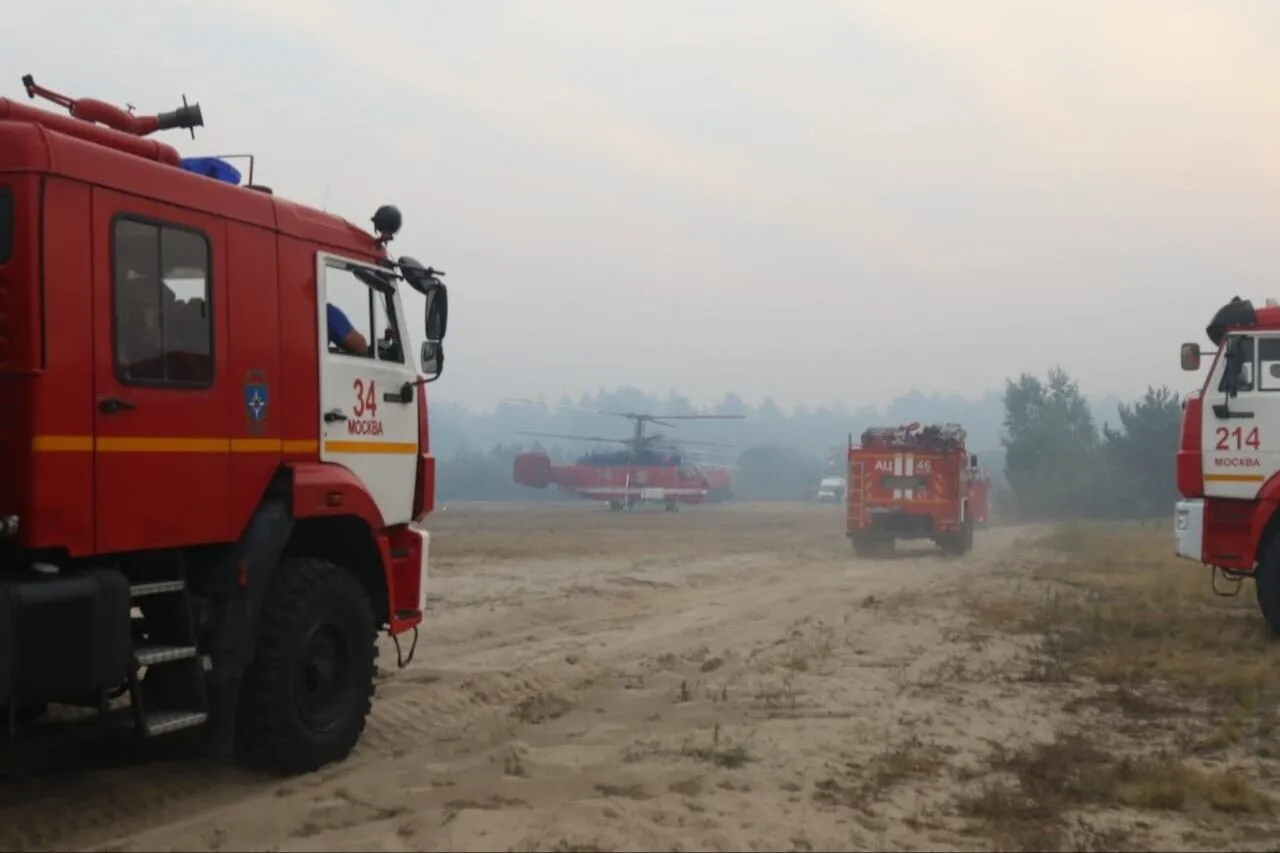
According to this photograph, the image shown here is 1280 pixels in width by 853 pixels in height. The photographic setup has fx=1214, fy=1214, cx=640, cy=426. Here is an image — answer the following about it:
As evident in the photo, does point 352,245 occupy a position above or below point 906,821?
above

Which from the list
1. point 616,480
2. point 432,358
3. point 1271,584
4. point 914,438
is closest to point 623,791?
point 432,358

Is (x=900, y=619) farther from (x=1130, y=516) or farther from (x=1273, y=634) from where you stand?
(x=1130, y=516)

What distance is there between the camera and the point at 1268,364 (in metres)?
11.5

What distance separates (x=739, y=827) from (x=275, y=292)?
142 inches

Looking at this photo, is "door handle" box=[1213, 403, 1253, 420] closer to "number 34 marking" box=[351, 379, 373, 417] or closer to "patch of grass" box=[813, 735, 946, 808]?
"patch of grass" box=[813, 735, 946, 808]

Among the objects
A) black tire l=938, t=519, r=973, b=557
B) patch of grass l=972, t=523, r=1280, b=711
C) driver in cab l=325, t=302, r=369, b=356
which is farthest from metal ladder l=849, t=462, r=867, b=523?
driver in cab l=325, t=302, r=369, b=356

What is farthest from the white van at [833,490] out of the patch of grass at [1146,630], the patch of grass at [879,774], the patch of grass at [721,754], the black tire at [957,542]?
the patch of grass at [721,754]

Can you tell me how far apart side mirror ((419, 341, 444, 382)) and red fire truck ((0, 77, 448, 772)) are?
14mm

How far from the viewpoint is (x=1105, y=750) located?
6.95m

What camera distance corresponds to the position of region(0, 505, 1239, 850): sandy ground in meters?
5.27

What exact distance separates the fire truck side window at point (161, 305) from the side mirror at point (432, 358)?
174cm

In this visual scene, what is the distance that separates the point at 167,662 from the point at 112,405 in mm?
1264

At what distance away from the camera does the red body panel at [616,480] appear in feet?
179

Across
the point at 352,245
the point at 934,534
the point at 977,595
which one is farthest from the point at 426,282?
the point at 934,534
